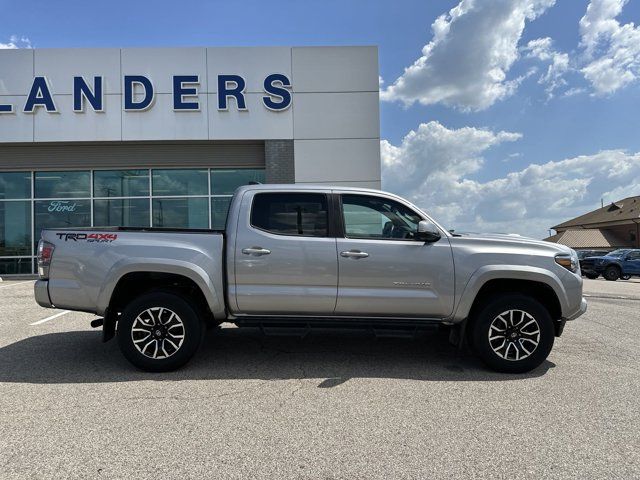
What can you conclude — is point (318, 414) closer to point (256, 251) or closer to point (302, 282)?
point (302, 282)

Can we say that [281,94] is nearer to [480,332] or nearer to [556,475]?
[480,332]

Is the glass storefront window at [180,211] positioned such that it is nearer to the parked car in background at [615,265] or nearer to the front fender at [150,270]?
the front fender at [150,270]

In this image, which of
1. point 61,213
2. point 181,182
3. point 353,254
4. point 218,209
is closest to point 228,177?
point 218,209

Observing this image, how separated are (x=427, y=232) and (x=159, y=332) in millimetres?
2991

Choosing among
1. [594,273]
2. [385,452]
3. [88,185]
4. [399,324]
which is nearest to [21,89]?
[88,185]

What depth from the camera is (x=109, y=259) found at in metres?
4.55

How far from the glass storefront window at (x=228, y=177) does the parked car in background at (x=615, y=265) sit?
17.2 meters

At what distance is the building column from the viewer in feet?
49.1

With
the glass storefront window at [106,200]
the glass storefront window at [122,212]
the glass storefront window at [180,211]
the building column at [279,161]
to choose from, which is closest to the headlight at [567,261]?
the building column at [279,161]

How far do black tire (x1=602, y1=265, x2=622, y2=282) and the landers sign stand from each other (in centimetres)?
1774

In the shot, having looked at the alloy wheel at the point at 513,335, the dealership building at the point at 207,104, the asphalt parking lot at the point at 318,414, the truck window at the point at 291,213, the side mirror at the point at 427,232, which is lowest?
the asphalt parking lot at the point at 318,414

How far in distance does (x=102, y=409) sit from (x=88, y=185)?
47.8 feet

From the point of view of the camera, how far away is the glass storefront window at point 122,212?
1608 cm

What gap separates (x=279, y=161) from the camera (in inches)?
590
